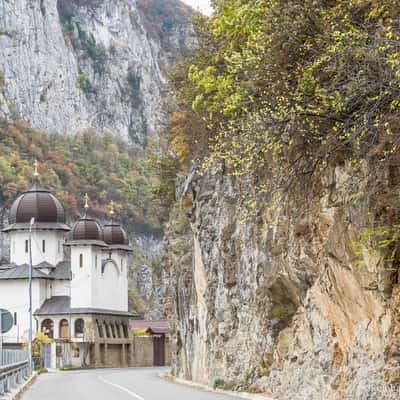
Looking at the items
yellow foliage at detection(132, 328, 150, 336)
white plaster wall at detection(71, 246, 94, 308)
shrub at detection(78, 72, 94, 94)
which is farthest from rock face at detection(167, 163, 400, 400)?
shrub at detection(78, 72, 94, 94)

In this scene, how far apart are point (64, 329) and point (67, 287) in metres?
4.76

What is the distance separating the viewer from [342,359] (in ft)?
62.7

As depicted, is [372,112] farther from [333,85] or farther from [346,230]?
[346,230]

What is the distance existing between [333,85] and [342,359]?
5543 mm

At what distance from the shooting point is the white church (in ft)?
277

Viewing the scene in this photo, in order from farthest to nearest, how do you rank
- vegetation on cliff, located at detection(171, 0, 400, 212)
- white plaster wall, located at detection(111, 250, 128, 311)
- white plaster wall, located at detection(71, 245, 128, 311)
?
1. white plaster wall, located at detection(111, 250, 128, 311)
2. white plaster wall, located at detection(71, 245, 128, 311)
3. vegetation on cliff, located at detection(171, 0, 400, 212)

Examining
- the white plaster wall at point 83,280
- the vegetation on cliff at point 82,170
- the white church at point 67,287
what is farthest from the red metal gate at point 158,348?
the vegetation on cliff at point 82,170

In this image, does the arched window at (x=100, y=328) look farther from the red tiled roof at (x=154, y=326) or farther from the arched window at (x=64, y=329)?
the red tiled roof at (x=154, y=326)

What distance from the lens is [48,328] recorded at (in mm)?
84875

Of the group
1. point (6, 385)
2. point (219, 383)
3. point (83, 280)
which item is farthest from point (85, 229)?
point (6, 385)

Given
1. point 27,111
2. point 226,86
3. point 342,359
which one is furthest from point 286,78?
point 27,111

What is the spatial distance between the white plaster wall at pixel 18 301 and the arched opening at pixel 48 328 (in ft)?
3.12

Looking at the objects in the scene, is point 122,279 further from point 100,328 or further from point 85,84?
point 85,84

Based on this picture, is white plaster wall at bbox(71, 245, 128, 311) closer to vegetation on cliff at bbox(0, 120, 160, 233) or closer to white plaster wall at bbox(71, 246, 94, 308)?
white plaster wall at bbox(71, 246, 94, 308)
